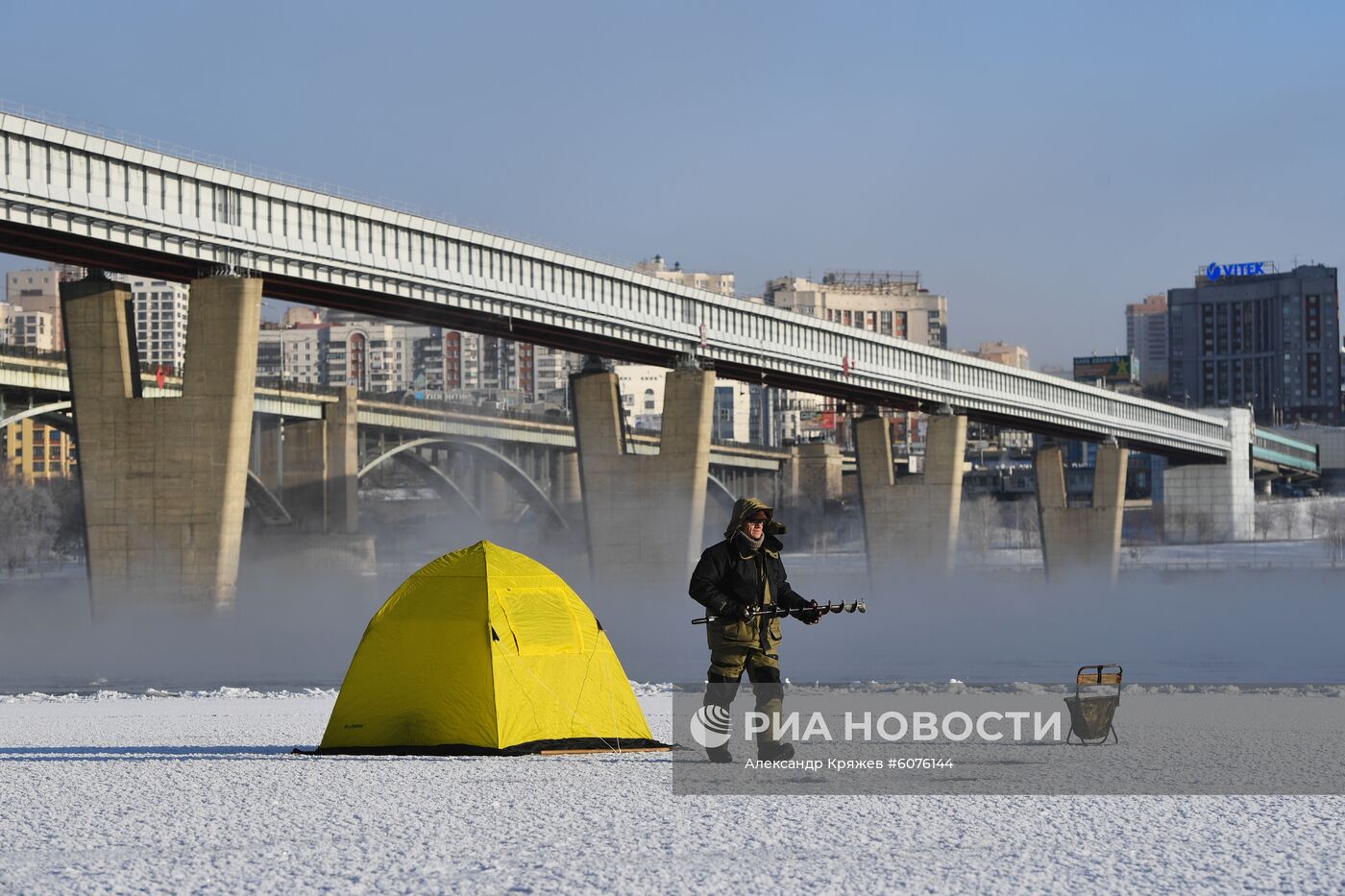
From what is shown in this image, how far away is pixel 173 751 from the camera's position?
53.3 ft

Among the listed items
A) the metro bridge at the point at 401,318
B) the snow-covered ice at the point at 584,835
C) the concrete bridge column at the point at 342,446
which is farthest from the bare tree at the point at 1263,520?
the snow-covered ice at the point at 584,835

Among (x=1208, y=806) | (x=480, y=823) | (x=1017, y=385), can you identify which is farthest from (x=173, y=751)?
A: (x=1017, y=385)

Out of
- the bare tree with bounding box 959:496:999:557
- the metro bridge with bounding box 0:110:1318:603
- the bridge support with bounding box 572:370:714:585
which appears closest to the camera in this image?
the metro bridge with bounding box 0:110:1318:603

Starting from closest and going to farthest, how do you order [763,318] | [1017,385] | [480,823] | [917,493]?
[480,823]
[763,318]
[917,493]
[1017,385]

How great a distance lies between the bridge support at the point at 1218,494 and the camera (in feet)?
472

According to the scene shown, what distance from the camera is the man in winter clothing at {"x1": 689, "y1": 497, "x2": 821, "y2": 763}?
13250mm

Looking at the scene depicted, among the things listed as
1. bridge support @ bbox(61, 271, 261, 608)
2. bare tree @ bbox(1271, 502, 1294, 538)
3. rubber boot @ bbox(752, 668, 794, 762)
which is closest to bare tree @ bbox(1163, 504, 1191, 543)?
bare tree @ bbox(1271, 502, 1294, 538)

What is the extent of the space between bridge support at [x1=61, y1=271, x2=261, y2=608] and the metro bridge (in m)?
0.06

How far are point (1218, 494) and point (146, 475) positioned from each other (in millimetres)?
116501

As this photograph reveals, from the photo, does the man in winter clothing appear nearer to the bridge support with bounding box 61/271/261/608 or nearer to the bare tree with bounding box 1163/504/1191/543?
the bridge support with bounding box 61/271/261/608

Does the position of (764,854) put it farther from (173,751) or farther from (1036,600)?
(1036,600)

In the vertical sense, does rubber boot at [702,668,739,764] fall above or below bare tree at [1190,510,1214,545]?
above

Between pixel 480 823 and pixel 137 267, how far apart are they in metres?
41.8

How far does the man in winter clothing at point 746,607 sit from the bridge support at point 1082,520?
109 metres
